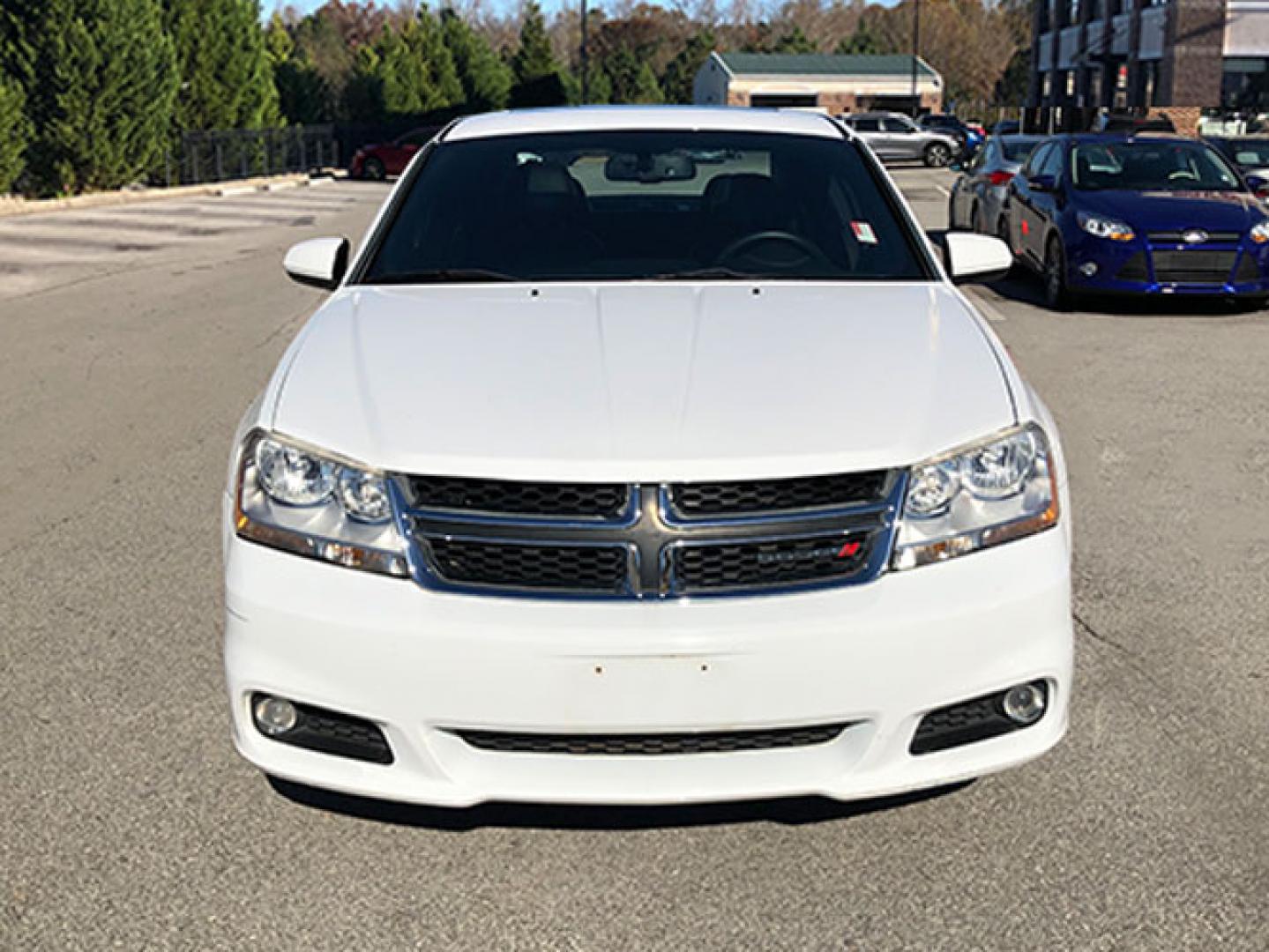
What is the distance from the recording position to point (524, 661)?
285cm

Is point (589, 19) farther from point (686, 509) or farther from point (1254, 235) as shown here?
point (686, 509)

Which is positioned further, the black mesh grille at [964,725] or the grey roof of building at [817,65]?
the grey roof of building at [817,65]

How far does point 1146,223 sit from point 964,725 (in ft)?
31.5

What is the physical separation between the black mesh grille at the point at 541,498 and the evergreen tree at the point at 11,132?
24.1 metres

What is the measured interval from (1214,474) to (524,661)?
16.3 ft

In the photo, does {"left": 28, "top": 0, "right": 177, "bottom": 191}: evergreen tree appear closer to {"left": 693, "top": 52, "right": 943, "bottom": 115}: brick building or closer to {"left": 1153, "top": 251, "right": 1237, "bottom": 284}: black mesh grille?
{"left": 1153, "top": 251, "right": 1237, "bottom": 284}: black mesh grille

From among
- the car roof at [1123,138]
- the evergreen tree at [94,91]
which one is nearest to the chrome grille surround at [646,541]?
the car roof at [1123,138]

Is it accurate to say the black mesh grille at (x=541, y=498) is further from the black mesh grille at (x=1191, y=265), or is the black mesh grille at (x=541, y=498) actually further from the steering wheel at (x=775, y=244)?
the black mesh grille at (x=1191, y=265)

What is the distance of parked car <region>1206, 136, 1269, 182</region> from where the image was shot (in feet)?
62.2

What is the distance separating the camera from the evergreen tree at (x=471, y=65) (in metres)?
54.7

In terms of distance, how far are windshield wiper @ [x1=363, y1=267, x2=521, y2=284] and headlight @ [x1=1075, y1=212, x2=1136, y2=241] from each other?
8.63m

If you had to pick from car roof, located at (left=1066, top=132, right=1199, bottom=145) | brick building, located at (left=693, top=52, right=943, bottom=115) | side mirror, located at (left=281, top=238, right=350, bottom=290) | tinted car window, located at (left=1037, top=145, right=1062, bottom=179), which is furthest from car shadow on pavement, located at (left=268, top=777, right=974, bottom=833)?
brick building, located at (left=693, top=52, right=943, bottom=115)

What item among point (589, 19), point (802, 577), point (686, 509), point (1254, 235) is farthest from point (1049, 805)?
point (589, 19)

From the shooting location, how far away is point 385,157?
3903 cm
